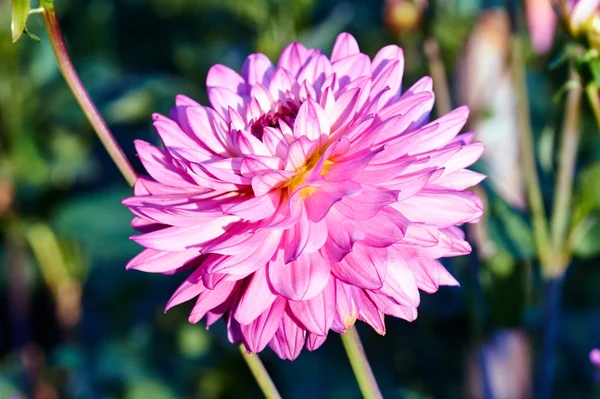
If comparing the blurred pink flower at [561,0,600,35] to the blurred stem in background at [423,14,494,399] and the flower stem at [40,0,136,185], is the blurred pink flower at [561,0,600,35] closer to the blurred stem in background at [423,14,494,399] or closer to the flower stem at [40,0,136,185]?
the blurred stem in background at [423,14,494,399]

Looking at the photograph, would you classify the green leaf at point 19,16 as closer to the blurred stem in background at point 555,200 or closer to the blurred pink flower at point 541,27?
the blurred stem in background at point 555,200

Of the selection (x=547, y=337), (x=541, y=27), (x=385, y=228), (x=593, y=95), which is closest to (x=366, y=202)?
(x=385, y=228)

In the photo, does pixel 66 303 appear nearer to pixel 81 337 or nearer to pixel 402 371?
pixel 81 337

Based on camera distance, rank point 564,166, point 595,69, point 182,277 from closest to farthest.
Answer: point 595,69 → point 564,166 → point 182,277

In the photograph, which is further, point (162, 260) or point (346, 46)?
point (346, 46)

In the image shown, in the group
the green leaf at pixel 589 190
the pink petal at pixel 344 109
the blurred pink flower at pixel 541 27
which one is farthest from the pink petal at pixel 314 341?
the blurred pink flower at pixel 541 27

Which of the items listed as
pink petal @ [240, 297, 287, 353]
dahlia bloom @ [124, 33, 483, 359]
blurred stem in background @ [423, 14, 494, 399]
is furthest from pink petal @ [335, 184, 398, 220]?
blurred stem in background @ [423, 14, 494, 399]

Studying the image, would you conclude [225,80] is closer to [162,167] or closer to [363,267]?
[162,167]
